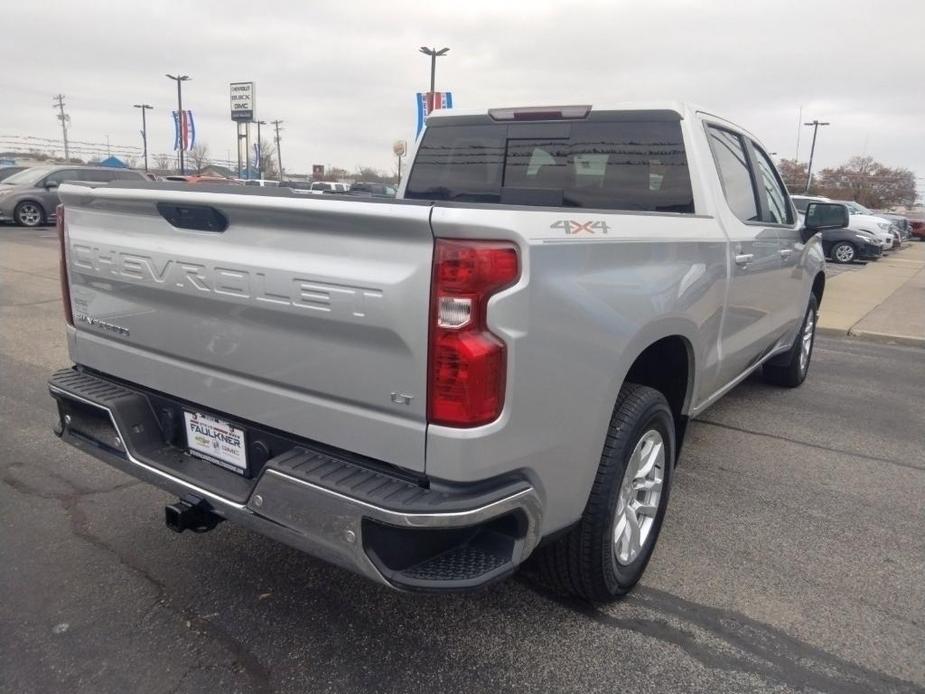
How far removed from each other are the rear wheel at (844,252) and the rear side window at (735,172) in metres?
18.2

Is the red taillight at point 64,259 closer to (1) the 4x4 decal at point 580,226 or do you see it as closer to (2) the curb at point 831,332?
(1) the 4x4 decal at point 580,226

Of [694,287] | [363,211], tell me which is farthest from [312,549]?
[694,287]

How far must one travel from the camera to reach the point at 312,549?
2162 mm

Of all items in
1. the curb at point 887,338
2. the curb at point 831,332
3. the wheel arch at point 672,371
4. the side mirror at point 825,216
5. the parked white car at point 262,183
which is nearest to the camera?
the wheel arch at point 672,371

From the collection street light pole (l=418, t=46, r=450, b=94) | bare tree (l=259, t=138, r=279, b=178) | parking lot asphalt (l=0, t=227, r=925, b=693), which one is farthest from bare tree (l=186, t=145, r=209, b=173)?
parking lot asphalt (l=0, t=227, r=925, b=693)

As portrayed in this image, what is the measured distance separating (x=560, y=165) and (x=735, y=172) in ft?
3.30

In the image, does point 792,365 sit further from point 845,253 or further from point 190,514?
point 845,253

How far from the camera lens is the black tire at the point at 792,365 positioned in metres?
5.91

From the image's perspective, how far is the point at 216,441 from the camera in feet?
8.49

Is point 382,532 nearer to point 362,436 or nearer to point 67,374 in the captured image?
point 362,436

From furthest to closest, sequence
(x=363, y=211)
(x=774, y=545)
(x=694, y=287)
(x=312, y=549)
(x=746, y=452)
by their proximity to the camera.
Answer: (x=746, y=452) → (x=774, y=545) → (x=694, y=287) → (x=312, y=549) → (x=363, y=211)

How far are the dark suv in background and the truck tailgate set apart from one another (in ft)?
58.0

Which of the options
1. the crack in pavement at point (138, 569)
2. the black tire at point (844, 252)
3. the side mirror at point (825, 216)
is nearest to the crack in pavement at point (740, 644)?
the crack in pavement at point (138, 569)

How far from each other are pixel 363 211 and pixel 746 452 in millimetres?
3556
